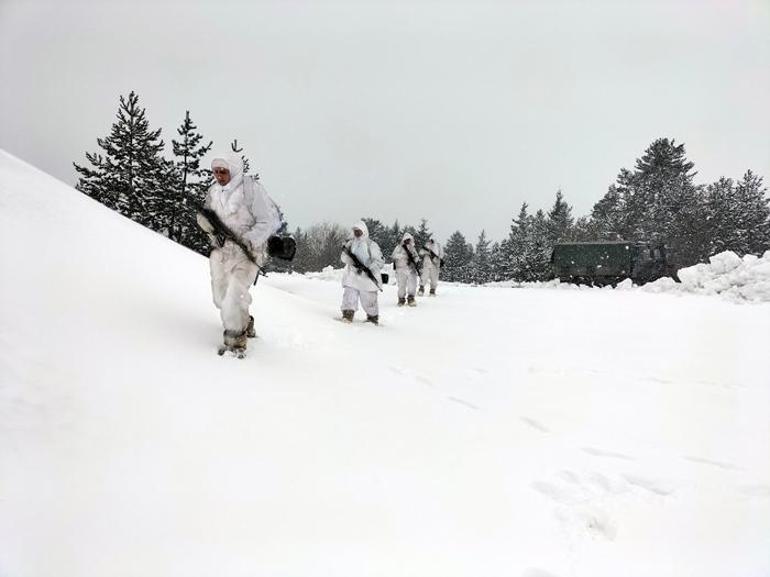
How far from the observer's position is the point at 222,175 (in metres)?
4.52

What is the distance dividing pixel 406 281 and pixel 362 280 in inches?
144

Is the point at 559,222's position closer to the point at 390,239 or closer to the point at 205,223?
the point at 390,239

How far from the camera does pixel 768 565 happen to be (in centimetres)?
216

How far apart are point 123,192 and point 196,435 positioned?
1019 inches

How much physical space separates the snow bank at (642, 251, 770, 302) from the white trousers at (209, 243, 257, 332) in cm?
1238

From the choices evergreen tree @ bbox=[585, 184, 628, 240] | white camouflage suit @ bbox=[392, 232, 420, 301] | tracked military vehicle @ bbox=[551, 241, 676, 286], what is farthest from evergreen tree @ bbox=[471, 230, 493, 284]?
white camouflage suit @ bbox=[392, 232, 420, 301]

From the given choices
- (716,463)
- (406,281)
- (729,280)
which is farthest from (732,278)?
(716,463)

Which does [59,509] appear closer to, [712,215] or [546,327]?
[546,327]

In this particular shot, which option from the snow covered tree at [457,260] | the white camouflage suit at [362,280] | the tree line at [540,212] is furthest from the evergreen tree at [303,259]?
the white camouflage suit at [362,280]

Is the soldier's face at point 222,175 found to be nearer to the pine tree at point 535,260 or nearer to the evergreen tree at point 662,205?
the pine tree at point 535,260

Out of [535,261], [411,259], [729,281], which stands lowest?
[411,259]

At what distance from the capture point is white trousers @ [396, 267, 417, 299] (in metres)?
11.9

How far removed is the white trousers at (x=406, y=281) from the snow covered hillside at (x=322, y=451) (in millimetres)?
6324

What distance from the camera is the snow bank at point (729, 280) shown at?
12.0 m
